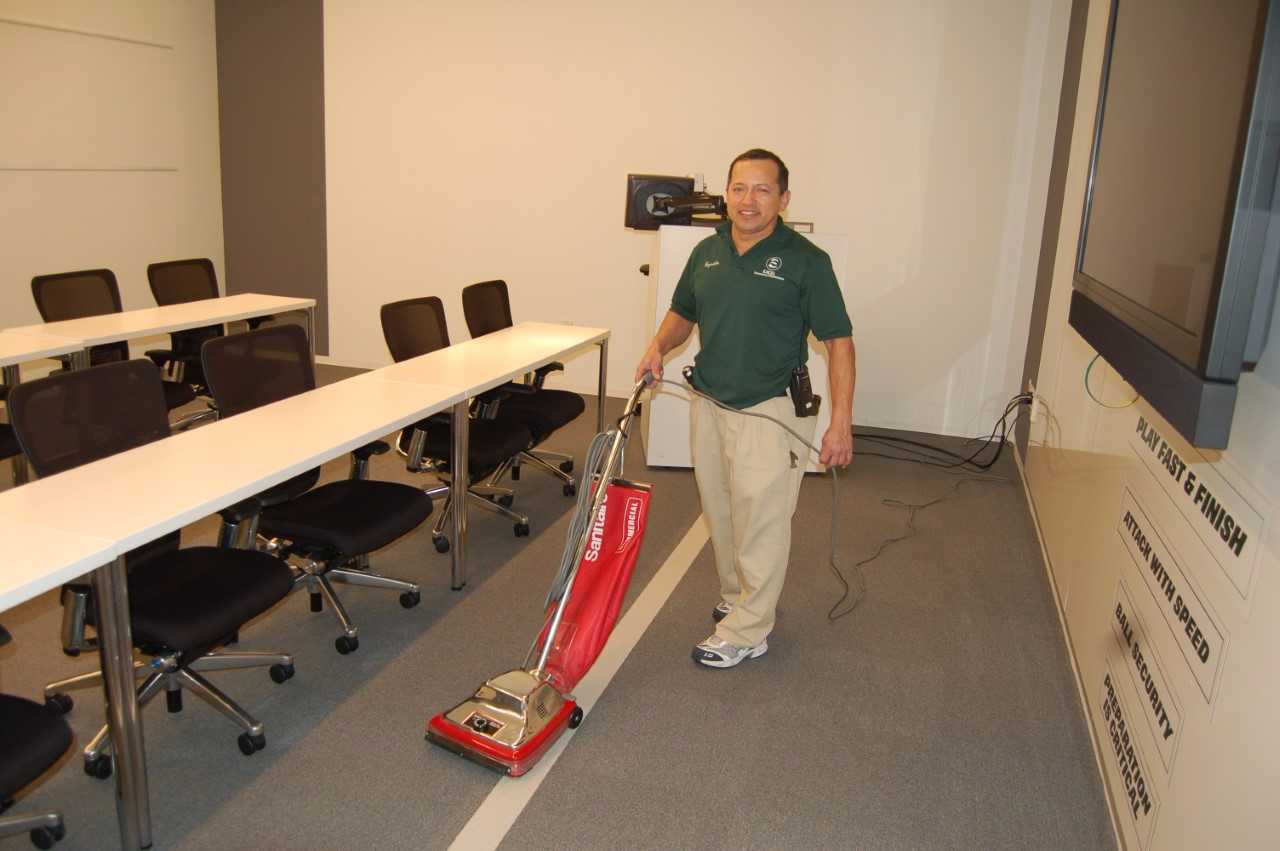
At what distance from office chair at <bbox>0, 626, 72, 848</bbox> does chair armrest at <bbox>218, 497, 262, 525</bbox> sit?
0.96 meters

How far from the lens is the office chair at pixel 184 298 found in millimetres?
5176

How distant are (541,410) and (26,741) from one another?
2876 millimetres

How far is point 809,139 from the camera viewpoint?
6168mm

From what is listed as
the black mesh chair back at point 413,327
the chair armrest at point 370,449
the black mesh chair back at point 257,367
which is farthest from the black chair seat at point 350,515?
the black mesh chair back at point 413,327

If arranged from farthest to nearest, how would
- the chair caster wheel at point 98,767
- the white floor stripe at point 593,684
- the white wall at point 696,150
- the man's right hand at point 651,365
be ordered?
the white wall at point 696,150 < the man's right hand at point 651,365 < the chair caster wheel at point 98,767 < the white floor stripe at point 593,684

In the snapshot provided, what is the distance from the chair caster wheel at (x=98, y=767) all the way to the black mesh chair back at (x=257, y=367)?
117 centimetres

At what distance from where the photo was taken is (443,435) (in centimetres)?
413

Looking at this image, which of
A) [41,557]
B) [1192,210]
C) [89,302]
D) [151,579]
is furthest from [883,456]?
[41,557]

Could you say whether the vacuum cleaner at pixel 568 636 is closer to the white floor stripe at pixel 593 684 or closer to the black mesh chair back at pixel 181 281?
the white floor stripe at pixel 593 684

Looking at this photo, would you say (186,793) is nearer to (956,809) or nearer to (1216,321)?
(956,809)

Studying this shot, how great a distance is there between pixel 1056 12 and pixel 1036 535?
3.07 metres

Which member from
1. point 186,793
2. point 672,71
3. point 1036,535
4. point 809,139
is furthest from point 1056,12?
point 186,793

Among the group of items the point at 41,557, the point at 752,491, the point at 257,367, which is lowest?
the point at 752,491

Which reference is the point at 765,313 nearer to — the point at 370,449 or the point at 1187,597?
the point at 1187,597
